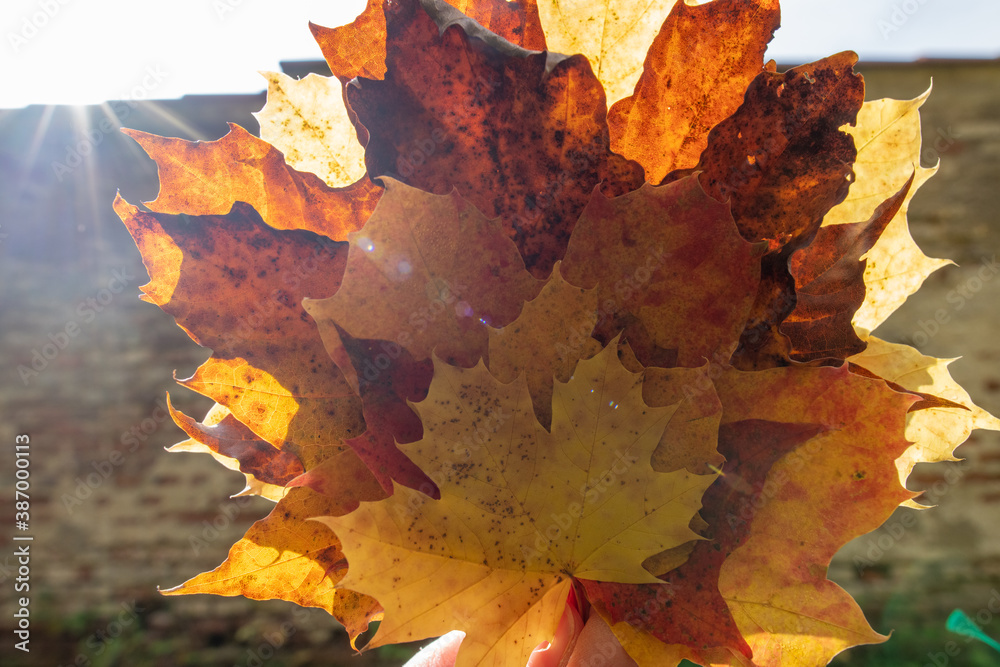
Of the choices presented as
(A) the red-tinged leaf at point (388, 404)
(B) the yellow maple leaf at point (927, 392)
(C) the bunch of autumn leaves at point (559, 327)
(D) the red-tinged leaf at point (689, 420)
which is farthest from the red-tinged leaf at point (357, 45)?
(B) the yellow maple leaf at point (927, 392)

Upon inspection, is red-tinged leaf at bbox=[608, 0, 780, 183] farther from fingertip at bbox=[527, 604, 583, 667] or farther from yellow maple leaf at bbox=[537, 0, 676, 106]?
fingertip at bbox=[527, 604, 583, 667]

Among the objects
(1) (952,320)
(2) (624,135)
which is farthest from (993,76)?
(2) (624,135)

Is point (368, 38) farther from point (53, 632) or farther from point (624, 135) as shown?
point (53, 632)

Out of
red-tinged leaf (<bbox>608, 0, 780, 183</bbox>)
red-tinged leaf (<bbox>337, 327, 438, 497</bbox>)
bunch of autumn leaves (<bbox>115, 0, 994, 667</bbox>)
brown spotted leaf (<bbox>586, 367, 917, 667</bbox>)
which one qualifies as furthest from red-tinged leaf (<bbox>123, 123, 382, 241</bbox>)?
brown spotted leaf (<bbox>586, 367, 917, 667</bbox>)

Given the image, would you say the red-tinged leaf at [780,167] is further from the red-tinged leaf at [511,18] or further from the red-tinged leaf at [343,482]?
the red-tinged leaf at [343,482]

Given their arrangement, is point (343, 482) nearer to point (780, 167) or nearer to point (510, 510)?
point (510, 510)

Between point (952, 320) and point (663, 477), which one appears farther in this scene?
point (952, 320)

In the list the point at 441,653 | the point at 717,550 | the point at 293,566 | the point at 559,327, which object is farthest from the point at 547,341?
the point at 441,653

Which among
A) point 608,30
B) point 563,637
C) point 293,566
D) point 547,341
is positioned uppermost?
point 608,30
